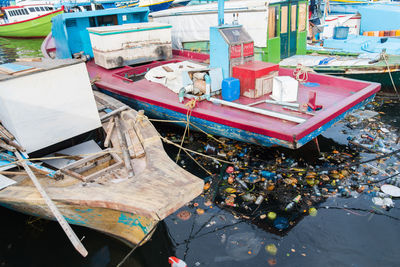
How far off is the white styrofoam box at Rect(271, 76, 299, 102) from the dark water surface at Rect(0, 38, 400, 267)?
226 centimetres

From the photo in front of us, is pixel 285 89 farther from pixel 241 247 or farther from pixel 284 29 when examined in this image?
pixel 284 29

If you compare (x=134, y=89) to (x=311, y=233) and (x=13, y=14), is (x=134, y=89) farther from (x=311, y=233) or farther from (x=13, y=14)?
(x=13, y=14)

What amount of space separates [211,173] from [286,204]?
1594 mm

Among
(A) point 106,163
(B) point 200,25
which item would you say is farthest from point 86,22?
(A) point 106,163

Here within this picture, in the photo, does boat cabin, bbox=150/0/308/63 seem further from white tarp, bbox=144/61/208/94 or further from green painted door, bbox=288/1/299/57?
white tarp, bbox=144/61/208/94

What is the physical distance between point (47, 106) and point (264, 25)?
7080 millimetres

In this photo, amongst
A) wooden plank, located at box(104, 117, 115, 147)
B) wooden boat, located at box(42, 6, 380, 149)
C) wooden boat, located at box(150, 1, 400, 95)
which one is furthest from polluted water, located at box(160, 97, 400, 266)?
wooden boat, located at box(150, 1, 400, 95)

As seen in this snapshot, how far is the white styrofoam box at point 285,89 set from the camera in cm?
605

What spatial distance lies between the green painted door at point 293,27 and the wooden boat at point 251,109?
10.2ft

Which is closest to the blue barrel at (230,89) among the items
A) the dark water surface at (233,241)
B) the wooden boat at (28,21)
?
the dark water surface at (233,241)

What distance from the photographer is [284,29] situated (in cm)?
986

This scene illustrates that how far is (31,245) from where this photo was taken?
4.52m

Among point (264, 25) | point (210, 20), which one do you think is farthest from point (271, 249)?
point (210, 20)

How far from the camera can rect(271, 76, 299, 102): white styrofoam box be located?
19.8 ft
